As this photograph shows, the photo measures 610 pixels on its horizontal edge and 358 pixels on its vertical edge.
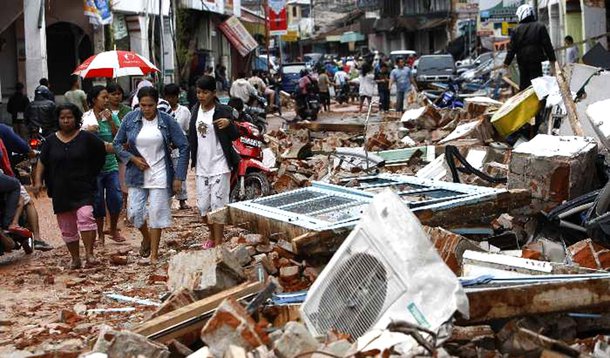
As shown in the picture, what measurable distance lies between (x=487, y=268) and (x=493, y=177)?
4000mm

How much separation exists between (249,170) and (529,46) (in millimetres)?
4766

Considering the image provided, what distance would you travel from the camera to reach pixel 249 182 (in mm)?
11250

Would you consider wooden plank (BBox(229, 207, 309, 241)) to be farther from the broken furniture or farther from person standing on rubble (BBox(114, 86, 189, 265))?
person standing on rubble (BBox(114, 86, 189, 265))

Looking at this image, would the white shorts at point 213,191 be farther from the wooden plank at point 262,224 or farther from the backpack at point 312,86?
the backpack at point 312,86

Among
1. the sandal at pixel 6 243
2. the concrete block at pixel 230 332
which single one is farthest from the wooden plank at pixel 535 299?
the sandal at pixel 6 243

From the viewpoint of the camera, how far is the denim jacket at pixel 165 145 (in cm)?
914

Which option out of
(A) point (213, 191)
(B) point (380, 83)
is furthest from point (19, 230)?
(B) point (380, 83)

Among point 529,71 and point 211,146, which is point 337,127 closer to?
point 529,71

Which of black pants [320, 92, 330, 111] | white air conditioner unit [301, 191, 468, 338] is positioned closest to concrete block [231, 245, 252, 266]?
white air conditioner unit [301, 191, 468, 338]

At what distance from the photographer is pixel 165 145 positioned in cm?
915

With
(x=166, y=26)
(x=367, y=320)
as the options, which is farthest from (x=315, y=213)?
(x=166, y=26)

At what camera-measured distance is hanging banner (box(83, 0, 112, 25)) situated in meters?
23.7

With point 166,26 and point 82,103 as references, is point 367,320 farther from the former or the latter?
point 166,26

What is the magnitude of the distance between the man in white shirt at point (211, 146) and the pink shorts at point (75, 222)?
103cm
